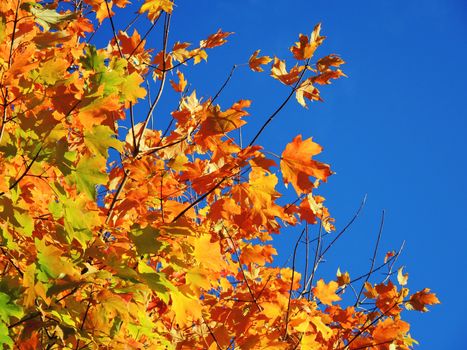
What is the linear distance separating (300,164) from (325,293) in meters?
1.72

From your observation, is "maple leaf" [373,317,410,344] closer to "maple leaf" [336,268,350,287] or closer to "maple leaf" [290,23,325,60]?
"maple leaf" [336,268,350,287]

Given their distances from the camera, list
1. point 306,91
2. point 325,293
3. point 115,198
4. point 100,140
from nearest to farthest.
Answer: point 100,140 < point 306,91 < point 115,198 < point 325,293

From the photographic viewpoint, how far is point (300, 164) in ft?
6.82

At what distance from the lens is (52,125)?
1907 mm

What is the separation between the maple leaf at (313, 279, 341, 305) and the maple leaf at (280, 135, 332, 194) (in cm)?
161

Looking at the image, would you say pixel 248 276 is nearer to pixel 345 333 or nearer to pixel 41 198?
pixel 345 333

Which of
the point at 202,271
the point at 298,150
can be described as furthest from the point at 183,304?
the point at 298,150

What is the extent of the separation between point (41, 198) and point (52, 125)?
28.2 inches

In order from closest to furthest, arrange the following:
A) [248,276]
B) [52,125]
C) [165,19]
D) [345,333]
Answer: [52,125]
[165,19]
[248,276]
[345,333]

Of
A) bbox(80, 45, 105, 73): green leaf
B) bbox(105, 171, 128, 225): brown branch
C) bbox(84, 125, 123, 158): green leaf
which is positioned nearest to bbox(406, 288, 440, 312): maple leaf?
bbox(105, 171, 128, 225): brown branch

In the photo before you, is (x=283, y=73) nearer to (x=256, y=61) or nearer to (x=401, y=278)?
(x=256, y=61)

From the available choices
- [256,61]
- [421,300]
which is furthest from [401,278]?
[256,61]

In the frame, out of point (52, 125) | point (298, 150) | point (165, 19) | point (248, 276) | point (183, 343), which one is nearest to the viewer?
point (52, 125)

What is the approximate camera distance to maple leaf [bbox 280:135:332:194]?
2041mm
